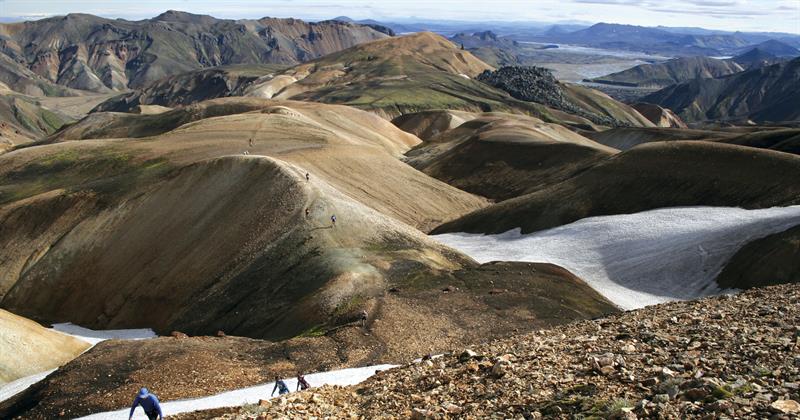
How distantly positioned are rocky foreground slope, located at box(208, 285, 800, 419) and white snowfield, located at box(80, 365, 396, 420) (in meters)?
3.95

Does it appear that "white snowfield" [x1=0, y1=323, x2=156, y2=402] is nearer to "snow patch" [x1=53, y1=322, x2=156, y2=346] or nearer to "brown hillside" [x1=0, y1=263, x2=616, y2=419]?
"snow patch" [x1=53, y1=322, x2=156, y2=346]

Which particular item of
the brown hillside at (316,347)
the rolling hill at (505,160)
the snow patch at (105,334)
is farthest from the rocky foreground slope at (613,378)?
the rolling hill at (505,160)

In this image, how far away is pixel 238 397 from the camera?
24.6 meters

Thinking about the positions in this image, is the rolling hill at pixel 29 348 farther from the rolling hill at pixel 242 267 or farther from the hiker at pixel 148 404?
the hiker at pixel 148 404

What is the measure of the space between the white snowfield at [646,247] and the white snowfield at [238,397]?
88.8ft

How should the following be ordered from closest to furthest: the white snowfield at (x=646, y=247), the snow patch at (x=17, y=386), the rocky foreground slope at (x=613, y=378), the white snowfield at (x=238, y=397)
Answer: the rocky foreground slope at (x=613, y=378) < the white snowfield at (x=238, y=397) < the snow patch at (x=17, y=386) < the white snowfield at (x=646, y=247)

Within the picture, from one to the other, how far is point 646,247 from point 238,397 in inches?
1678

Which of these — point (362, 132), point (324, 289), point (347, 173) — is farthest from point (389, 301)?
point (362, 132)

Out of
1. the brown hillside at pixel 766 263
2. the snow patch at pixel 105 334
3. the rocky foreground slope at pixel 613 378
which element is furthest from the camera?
the snow patch at pixel 105 334

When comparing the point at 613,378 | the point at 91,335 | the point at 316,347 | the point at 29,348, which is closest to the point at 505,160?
the point at 91,335

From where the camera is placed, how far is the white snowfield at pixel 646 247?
49.8 m

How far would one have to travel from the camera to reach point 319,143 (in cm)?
8750

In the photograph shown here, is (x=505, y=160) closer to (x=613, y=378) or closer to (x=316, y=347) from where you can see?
(x=316, y=347)

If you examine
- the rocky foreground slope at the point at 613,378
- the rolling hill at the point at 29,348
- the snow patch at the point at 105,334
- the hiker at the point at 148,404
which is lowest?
the snow patch at the point at 105,334
